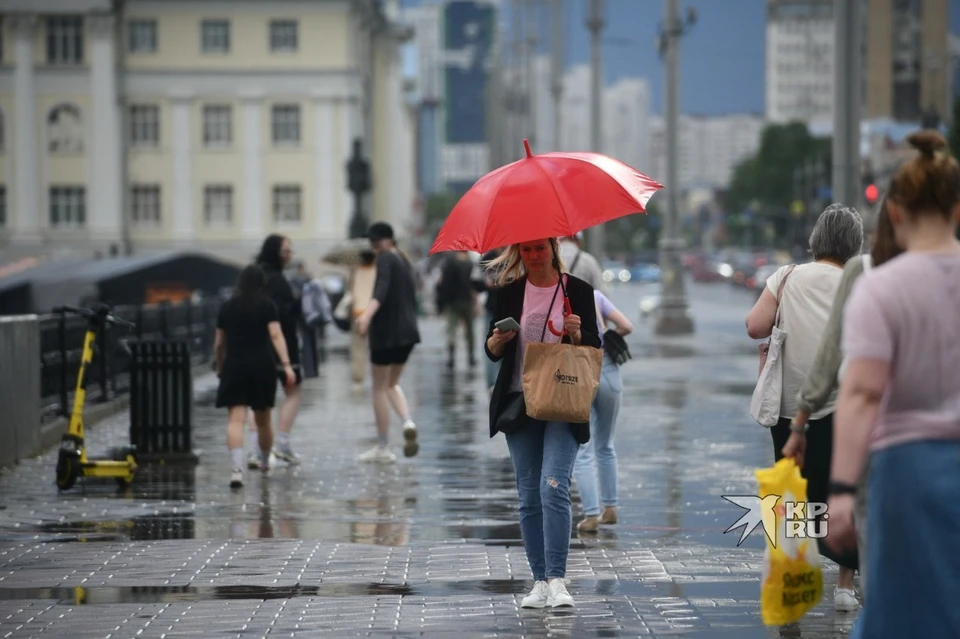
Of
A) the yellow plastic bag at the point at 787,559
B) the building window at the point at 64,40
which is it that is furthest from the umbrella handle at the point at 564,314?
the building window at the point at 64,40

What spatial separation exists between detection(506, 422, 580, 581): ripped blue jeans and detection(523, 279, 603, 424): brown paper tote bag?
0.55 ft

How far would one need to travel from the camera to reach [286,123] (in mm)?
80000

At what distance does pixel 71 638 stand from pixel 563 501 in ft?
7.02

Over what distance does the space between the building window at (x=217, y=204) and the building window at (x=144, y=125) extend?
3328mm

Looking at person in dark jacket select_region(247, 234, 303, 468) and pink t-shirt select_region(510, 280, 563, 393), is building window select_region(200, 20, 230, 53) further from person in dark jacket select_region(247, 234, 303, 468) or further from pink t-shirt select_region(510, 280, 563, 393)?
pink t-shirt select_region(510, 280, 563, 393)

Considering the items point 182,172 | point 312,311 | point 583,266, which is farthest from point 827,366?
point 182,172

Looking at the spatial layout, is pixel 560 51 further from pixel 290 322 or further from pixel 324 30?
pixel 290 322

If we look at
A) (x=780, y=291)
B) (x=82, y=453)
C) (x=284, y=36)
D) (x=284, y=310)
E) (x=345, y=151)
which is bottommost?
(x=82, y=453)

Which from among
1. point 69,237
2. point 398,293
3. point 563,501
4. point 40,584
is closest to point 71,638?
point 40,584

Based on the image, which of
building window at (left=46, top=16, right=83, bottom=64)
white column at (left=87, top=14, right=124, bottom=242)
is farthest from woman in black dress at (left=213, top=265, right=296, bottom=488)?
building window at (left=46, top=16, right=83, bottom=64)

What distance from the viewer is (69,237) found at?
7931 cm

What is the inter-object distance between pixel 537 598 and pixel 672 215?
30.0 meters

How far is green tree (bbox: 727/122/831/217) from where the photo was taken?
13812cm

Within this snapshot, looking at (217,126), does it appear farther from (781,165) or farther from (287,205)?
(781,165)
